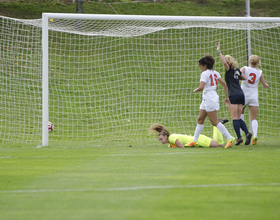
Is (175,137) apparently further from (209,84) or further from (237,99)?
(237,99)

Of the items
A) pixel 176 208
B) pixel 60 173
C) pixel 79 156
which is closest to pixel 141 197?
pixel 176 208

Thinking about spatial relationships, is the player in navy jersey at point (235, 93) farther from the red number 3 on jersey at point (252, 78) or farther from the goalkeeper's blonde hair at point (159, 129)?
the goalkeeper's blonde hair at point (159, 129)

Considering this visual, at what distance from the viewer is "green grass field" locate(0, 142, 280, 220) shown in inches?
134

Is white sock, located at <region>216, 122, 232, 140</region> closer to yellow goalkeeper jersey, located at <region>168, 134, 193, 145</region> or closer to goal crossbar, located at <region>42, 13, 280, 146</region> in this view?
yellow goalkeeper jersey, located at <region>168, 134, 193, 145</region>

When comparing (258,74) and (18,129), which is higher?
(258,74)

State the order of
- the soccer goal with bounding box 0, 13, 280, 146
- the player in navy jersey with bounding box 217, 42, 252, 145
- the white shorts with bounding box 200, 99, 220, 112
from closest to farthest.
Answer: the white shorts with bounding box 200, 99, 220, 112 < the player in navy jersey with bounding box 217, 42, 252, 145 < the soccer goal with bounding box 0, 13, 280, 146

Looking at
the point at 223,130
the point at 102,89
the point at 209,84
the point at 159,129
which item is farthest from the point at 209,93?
the point at 102,89

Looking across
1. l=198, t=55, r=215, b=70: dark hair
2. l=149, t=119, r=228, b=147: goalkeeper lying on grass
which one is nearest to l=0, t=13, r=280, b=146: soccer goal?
l=198, t=55, r=215, b=70: dark hair

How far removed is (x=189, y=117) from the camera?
14391 mm

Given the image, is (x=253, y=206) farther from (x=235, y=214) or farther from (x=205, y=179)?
(x=205, y=179)

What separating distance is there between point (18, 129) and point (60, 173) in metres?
7.02

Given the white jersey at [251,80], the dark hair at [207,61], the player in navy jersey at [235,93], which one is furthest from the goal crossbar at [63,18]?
the dark hair at [207,61]

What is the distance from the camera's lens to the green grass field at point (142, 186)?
339 centimetres

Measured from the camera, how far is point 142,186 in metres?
4.37
